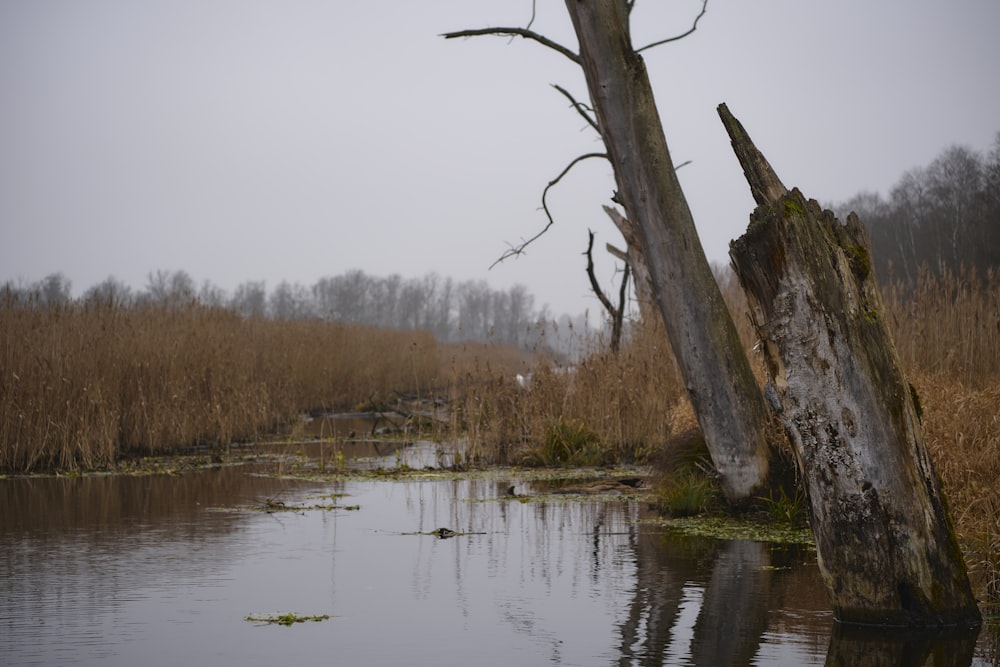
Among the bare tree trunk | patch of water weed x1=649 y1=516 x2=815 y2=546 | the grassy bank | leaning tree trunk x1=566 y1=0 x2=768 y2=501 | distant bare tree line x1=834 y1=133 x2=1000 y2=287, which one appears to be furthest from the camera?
distant bare tree line x1=834 y1=133 x2=1000 y2=287

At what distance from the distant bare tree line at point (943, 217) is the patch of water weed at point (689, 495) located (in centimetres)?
2427

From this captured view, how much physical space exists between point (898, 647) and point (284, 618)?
2.78 m

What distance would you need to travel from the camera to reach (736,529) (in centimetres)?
761

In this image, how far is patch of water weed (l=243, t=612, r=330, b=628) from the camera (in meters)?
4.91

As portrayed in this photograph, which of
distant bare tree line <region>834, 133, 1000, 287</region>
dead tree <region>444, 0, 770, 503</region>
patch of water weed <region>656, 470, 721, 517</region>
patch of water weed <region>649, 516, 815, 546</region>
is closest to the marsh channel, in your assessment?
patch of water weed <region>649, 516, 815, 546</region>

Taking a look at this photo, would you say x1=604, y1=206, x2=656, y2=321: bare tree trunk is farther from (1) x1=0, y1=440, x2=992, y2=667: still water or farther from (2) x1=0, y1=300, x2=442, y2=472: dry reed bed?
(2) x1=0, y1=300, x2=442, y2=472: dry reed bed

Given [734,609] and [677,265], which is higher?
[677,265]

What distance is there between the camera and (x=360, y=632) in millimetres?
4730

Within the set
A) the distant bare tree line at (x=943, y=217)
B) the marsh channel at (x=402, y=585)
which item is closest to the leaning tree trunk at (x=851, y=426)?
the marsh channel at (x=402, y=585)

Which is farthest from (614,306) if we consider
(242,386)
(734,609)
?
(734,609)

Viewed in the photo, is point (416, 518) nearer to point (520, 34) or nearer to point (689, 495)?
point (689, 495)

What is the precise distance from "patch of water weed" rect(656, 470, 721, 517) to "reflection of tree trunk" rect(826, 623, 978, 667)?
11.5 feet

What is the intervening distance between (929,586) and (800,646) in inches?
27.2

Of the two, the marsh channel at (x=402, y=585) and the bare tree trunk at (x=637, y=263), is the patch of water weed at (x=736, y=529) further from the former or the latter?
the bare tree trunk at (x=637, y=263)
